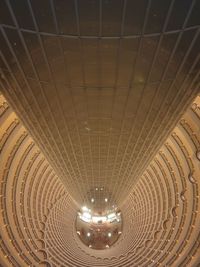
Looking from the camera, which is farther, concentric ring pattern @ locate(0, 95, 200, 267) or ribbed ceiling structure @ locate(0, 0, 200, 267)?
concentric ring pattern @ locate(0, 95, 200, 267)

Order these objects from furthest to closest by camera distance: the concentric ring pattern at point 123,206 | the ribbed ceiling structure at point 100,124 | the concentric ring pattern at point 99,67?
the concentric ring pattern at point 123,206, the ribbed ceiling structure at point 100,124, the concentric ring pattern at point 99,67

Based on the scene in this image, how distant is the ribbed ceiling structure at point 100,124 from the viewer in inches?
363

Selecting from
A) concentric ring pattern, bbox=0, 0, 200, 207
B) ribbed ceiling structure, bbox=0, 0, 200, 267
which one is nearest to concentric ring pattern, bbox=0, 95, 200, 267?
ribbed ceiling structure, bbox=0, 0, 200, 267

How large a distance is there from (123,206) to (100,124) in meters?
32.5

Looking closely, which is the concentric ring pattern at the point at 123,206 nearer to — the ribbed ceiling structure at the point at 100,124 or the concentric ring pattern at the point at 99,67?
the ribbed ceiling structure at the point at 100,124

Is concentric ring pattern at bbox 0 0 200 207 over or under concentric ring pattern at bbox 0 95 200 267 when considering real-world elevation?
under

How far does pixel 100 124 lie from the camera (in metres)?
17.8

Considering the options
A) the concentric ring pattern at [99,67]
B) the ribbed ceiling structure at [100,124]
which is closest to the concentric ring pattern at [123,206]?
the ribbed ceiling structure at [100,124]

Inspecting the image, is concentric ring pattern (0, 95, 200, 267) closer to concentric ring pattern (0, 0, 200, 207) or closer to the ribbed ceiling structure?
the ribbed ceiling structure

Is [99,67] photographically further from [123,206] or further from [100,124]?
[123,206]

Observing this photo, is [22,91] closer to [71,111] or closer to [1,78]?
[1,78]

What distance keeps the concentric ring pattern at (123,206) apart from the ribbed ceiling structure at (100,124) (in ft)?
0.42

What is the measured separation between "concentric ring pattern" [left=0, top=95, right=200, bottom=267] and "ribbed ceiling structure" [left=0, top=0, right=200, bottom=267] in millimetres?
129

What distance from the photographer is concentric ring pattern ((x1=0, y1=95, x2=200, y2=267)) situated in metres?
32.5
